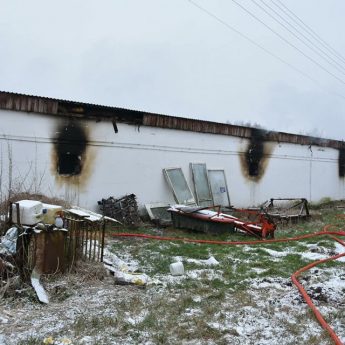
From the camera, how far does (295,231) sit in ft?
36.6

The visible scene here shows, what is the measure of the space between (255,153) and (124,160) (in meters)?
7.42

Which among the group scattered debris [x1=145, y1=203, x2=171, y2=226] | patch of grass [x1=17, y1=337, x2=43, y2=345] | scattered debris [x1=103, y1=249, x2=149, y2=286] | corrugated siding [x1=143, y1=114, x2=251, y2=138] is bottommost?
patch of grass [x1=17, y1=337, x2=43, y2=345]

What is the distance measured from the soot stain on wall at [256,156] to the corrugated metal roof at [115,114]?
0.23 meters

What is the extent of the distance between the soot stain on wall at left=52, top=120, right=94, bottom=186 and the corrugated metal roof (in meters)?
0.37

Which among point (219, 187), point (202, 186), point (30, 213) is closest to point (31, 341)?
point (30, 213)

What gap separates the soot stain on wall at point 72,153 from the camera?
1078 cm

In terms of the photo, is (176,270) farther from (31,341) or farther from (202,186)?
(202,186)

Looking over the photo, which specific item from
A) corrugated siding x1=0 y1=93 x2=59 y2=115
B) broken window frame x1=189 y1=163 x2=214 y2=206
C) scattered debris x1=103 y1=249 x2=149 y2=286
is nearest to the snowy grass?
scattered debris x1=103 y1=249 x2=149 y2=286

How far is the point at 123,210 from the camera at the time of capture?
432 inches

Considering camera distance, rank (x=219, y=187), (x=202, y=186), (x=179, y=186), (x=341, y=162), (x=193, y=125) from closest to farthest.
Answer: (x=179, y=186) → (x=202, y=186) → (x=193, y=125) → (x=219, y=187) → (x=341, y=162)

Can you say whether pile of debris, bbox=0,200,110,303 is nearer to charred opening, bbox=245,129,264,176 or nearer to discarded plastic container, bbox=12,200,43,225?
discarded plastic container, bbox=12,200,43,225

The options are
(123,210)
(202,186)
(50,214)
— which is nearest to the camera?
(50,214)

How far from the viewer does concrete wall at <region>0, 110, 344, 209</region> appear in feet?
33.1

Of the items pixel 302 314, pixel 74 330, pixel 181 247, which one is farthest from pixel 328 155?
pixel 74 330
